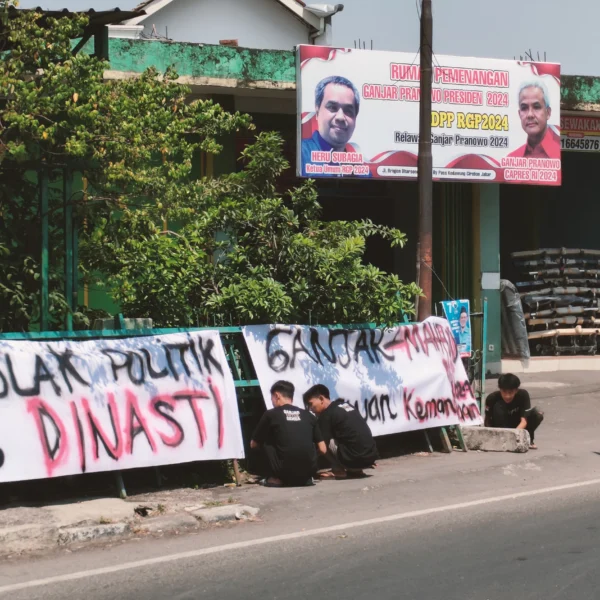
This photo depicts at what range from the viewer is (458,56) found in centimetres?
1673

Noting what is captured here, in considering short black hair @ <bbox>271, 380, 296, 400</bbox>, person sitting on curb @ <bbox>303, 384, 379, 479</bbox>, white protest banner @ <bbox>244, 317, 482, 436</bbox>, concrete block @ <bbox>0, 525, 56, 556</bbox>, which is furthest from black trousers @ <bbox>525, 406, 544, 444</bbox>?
concrete block @ <bbox>0, 525, 56, 556</bbox>

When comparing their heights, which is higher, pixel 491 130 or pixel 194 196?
pixel 491 130

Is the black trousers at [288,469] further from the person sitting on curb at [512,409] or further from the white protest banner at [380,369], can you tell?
the person sitting on curb at [512,409]

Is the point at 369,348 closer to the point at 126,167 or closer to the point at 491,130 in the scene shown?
the point at 126,167

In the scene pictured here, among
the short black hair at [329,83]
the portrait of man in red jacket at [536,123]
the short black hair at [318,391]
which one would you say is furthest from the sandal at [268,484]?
the portrait of man in red jacket at [536,123]

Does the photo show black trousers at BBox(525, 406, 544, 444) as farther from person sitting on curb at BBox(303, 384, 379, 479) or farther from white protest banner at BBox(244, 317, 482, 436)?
person sitting on curb at BBox(303, 384, 379, 479)

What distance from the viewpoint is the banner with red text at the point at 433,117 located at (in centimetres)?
1573

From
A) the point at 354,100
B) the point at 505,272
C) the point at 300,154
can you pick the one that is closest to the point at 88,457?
the point at 300,154

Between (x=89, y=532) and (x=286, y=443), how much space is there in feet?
7.77

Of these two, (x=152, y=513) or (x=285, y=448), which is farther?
(x=285, y=448)

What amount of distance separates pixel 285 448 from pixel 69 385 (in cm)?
204

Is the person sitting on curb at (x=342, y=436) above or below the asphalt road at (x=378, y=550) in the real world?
above

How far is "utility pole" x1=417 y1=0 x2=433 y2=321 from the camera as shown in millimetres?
12758

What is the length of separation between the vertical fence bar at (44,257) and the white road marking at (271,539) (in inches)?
119
